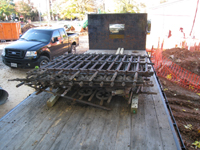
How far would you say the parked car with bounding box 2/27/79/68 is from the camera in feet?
27.3

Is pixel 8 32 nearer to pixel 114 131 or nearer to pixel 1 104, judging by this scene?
pixel 1 104

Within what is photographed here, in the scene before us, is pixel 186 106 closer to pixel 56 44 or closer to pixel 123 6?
pixel 56 44

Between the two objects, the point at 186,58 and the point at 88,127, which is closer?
the point at 88,127

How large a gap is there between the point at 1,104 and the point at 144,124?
527 centimetres

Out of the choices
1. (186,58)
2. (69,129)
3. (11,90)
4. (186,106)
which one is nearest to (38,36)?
(11,90)

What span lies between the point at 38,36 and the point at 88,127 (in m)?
7.99

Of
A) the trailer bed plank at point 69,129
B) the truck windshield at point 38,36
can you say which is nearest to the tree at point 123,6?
the truck windshield at point 38,36

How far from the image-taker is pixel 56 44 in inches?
393

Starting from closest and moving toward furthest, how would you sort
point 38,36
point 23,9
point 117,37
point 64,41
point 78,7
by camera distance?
point 117,37 → point 38,36 → point 64,41 → point 78,7 → point 23,9

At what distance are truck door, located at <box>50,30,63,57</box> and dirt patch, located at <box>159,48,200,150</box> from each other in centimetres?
624

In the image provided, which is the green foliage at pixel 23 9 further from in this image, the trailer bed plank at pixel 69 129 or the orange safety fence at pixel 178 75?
the trailer bed plank at pixel 69 129

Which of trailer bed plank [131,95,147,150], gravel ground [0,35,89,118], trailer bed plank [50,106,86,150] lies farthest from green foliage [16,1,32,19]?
trailer bed plank [131,95,147,150]

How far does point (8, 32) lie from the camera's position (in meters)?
18.1

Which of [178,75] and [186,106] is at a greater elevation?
[178,75]
